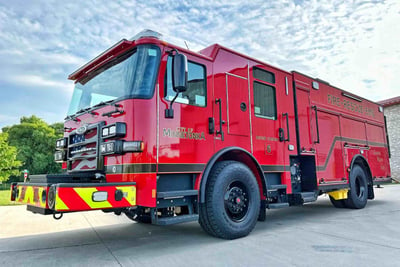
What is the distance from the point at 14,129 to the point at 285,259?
42060 millimetres

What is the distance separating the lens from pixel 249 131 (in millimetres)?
4754

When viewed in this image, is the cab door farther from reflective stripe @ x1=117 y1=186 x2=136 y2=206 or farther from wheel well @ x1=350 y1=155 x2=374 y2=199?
wheel well @ x1=350 y1=155 x2=374 y2=199

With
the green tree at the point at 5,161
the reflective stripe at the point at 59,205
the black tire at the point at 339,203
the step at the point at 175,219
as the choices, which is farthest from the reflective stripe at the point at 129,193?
the green tree at the point at 5,161

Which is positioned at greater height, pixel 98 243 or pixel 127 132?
pixel 127 132

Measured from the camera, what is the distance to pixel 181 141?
12.5ft

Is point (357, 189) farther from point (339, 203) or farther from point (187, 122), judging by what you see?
point (187, 122)

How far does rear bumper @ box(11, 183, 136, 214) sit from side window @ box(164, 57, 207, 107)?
1.27 m

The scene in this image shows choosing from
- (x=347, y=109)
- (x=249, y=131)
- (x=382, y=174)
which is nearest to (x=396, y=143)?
(x=382, y=174)

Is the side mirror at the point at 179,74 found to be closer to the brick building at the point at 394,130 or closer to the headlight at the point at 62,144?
the headlight at the point at 62,144

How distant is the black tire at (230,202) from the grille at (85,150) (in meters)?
1.53

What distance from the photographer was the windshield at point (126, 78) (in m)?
3.60

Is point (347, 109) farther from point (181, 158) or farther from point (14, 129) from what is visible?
point (14, 129)

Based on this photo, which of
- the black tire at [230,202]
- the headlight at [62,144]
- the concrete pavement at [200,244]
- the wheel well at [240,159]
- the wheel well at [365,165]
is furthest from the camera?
the wheel well at [365,165]

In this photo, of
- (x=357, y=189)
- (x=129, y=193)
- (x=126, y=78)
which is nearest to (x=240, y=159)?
(x=129, y=193)
